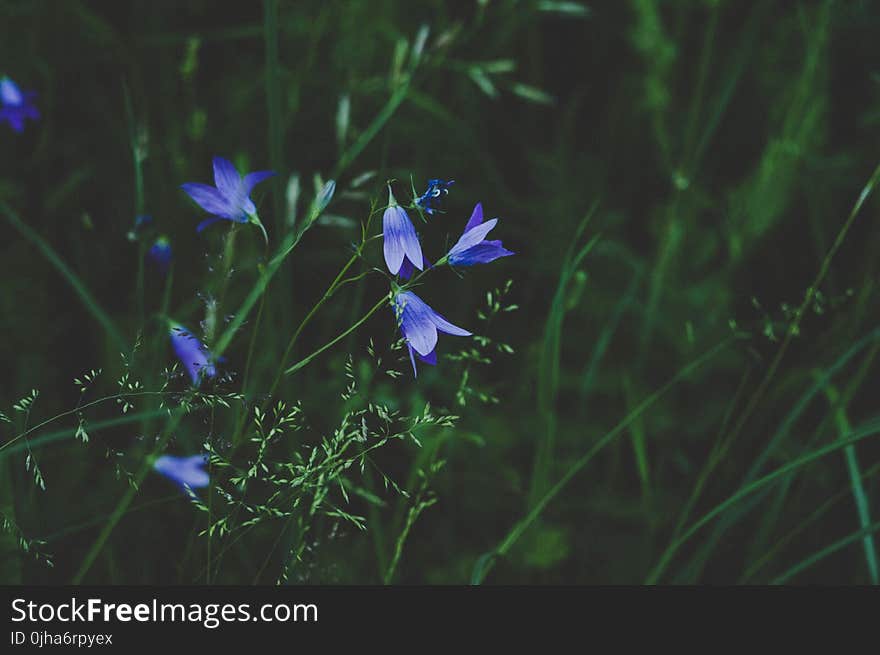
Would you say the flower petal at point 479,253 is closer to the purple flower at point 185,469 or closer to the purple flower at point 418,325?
the purple flower at point 418,325

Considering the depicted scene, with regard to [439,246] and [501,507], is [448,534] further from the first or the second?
[439,246]

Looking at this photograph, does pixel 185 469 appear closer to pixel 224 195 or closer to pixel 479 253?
pixel 224 195

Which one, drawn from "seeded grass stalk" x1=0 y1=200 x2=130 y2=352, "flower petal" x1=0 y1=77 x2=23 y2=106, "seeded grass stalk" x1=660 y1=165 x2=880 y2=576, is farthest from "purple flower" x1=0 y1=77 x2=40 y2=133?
"seeded grass stalk" x1=660 y1=165 x2=880 y2=576

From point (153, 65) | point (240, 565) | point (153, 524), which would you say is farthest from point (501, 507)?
point (153, 65)

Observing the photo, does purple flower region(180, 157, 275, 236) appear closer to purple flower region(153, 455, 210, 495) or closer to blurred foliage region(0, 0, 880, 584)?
blurred foliage region(0, 0, 880, 584)

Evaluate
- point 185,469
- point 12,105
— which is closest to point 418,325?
point 185,469
